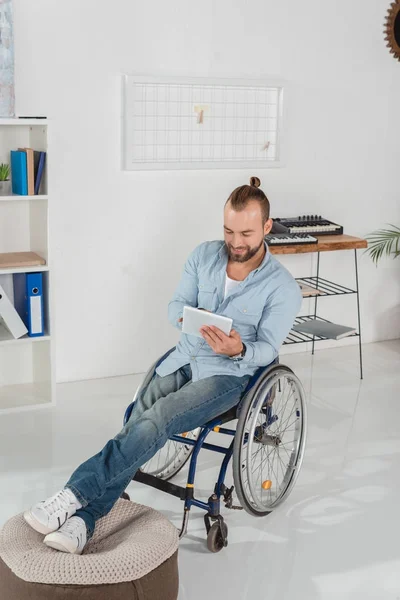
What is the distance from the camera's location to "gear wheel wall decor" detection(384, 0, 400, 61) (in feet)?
15.2

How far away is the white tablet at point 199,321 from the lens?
274 centimetres

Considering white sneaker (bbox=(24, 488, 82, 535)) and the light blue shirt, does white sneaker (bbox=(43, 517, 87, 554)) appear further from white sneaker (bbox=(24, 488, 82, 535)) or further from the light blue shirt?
the light blue shirt

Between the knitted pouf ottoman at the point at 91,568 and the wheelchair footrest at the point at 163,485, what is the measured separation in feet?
0.88

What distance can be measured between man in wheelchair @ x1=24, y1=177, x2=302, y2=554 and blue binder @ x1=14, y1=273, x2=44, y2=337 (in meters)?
0.98

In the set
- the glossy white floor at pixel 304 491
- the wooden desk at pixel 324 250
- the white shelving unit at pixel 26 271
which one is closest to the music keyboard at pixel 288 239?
the wooden desk at pixel 324 250

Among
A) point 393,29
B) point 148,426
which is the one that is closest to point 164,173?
point 393,29

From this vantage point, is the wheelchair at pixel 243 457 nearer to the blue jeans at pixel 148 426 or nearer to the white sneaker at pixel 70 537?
the blue jeans at pixel 148 426

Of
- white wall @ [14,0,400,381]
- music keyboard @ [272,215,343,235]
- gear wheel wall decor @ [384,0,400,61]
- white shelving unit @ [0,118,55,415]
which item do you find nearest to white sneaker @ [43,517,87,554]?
white shelving unit @ [0,118,55,415]

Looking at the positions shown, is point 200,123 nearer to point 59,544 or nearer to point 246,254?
point 246,254

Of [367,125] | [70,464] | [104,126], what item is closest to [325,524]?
[70,464]

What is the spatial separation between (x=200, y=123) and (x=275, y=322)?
1776 mm

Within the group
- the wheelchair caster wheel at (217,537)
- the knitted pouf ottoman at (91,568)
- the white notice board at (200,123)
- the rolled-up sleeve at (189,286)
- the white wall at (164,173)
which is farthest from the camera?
the white notice board at (200,123)

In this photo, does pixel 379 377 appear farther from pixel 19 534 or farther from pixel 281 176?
pixel 19 534

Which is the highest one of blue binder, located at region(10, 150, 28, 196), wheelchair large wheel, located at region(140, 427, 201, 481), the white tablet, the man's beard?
blue binder, located at region(10, 150, 28, 196)
